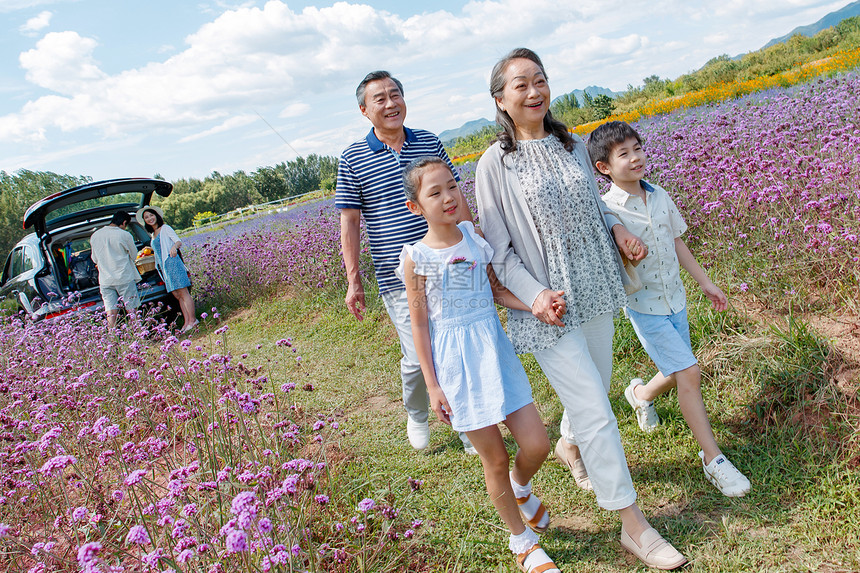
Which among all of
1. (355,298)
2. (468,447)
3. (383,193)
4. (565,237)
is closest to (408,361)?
(355,298)

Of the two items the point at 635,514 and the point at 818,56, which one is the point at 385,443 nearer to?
the point at 635,514

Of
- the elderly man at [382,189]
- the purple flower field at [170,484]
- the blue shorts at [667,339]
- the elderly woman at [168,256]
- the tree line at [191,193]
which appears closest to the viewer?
the purple flower field at [170,484]

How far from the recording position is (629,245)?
244 cm

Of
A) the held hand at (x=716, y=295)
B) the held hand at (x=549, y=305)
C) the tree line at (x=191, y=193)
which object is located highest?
the tree line at (x=191, y=193)

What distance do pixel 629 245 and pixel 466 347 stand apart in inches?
32.2

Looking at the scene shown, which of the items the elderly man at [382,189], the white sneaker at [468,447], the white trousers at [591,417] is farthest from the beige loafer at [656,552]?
the elderly man at [382,189]

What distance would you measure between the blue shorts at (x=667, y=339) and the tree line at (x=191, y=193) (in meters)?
38.2

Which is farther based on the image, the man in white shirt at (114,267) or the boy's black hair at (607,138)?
the man in white shirt at (114,267)

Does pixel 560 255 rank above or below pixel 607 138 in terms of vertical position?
below

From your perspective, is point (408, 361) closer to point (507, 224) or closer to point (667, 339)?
point (507, 224)

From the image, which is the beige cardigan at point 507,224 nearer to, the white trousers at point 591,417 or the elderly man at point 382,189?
the white trousers at point 591,417

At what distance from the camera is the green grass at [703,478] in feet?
7.48

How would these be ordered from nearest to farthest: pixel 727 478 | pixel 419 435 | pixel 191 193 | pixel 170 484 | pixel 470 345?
pixel 170 484
pixel 470 345
pixel 727 478
pixel 419 435
pixel 191 193

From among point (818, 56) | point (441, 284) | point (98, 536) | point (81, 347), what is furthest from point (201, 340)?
point (818, 56)
